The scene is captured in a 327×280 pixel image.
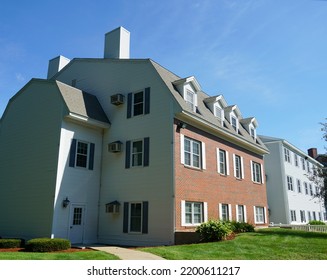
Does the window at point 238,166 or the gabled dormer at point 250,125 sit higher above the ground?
the gabled dormer at point 250,125

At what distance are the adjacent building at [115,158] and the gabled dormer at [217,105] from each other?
362mm

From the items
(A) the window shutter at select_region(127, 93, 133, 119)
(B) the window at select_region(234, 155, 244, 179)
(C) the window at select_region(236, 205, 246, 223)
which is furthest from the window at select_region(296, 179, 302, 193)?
(A) the window shutter at select_region(127, 93, 133, 119)

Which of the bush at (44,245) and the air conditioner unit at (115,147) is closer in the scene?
the bush at (44,245)

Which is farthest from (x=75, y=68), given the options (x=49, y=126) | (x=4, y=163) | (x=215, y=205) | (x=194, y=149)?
(x=215, y=205)

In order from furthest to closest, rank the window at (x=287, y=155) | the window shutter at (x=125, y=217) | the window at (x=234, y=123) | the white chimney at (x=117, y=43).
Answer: the window at (x=287, y=155)
the window at (x=234, y=123)
the white chimney at (x=117, y=43)
the window shutter at (x=125, y=217)

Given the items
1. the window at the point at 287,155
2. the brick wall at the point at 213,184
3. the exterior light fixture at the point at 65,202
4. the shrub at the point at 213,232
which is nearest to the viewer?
the shrub at the point at 213,232

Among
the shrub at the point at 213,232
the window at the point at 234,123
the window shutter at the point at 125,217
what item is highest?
the window at the point at 234,123

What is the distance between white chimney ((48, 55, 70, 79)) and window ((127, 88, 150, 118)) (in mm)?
8624

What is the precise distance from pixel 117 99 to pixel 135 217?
21.7 ft

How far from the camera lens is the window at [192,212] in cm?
1566

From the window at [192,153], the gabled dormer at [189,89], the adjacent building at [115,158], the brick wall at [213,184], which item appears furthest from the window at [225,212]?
the gabled dormer at [189,89]

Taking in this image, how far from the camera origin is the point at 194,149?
17734 millimetres

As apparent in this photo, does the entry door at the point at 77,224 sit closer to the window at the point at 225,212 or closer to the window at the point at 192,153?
the window at the point at 192,153
